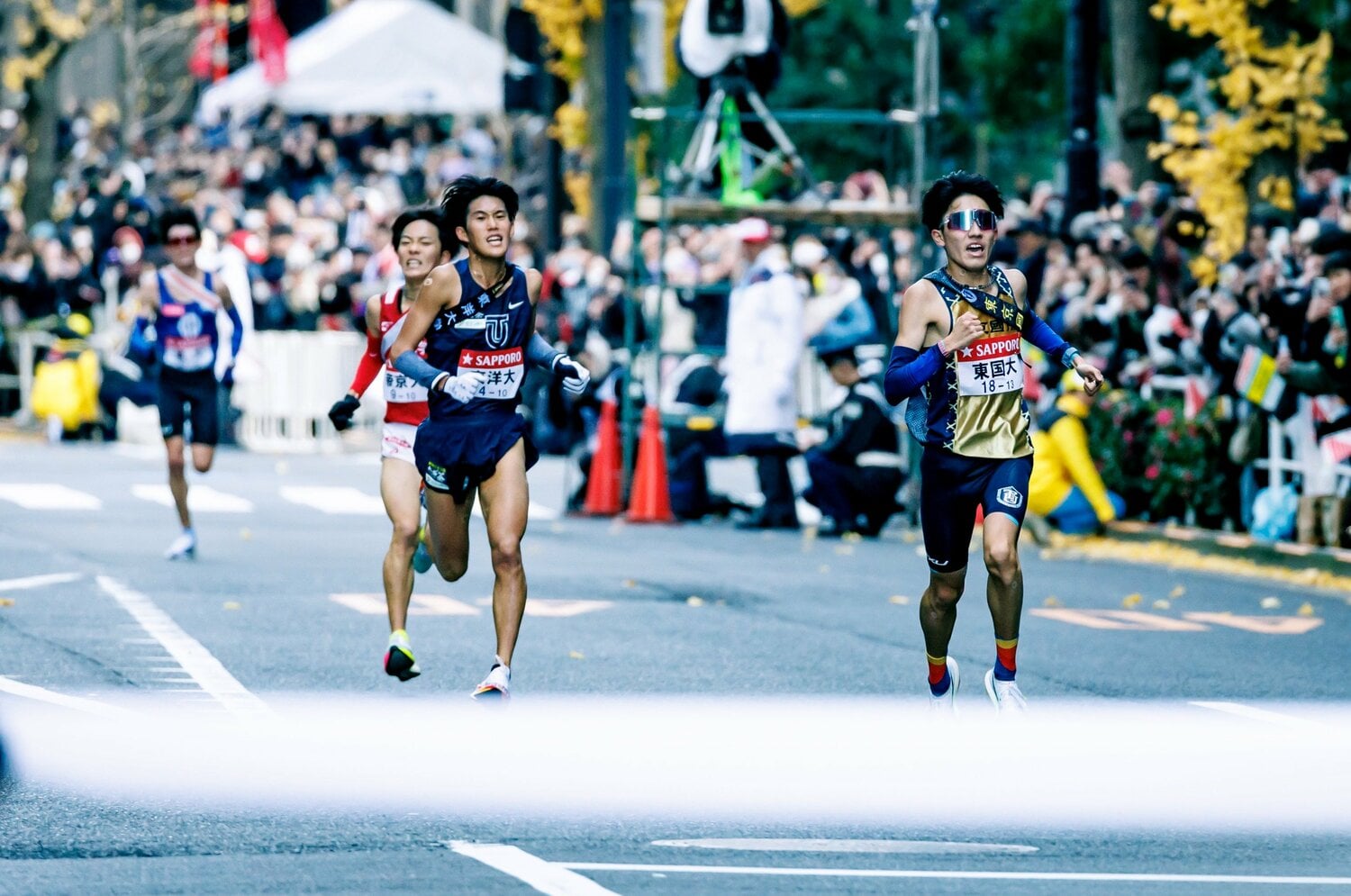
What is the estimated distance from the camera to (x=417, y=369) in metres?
10.5

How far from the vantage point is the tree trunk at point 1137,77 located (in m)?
26.2

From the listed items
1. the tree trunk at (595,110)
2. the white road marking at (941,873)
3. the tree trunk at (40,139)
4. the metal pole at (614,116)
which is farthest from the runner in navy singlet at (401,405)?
the tree trunk at (40,139)

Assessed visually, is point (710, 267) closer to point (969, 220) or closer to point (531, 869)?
point (969, 220)

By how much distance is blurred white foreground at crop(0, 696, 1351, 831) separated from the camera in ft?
27.8

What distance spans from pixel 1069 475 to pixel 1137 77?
8.14m

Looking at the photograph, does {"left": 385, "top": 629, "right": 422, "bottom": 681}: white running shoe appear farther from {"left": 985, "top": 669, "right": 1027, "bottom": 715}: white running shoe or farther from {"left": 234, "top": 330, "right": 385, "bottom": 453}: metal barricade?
{"left": 234, "top": 330, "right": 385, "bottom": 453}: metal barricade

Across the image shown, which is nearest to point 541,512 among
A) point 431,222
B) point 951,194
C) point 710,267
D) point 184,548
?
point 710,267

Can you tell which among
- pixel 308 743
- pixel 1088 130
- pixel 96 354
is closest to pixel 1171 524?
pixel 1088 130

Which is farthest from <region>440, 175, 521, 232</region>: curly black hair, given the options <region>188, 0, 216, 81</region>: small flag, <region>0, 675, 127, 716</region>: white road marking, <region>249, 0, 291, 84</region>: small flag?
<region>188, 0, 216, 81</region>: small flag

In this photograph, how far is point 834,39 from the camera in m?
40.9

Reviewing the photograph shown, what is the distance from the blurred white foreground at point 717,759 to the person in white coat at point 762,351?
364 inches

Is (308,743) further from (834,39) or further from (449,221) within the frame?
(834,39)

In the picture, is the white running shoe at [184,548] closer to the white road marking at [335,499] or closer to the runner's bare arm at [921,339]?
→ the white road marking at [335,499]

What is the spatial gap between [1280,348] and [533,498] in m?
8.23
